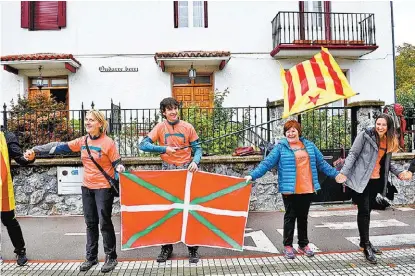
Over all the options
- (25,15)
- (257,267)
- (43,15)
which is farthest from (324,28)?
(257,267)

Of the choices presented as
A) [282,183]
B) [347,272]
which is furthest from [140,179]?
[347,272]

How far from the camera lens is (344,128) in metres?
8.34

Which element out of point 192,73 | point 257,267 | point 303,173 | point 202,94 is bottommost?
point 257,267

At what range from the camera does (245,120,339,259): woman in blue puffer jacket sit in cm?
473

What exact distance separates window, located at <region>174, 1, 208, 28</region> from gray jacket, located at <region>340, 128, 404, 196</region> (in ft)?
32.8

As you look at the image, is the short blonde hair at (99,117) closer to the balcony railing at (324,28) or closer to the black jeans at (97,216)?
the black jeans at (97,216)

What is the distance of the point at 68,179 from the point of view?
7660mm

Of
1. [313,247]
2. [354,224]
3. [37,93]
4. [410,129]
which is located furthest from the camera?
[37,93]

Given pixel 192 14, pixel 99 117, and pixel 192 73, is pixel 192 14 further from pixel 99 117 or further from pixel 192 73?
pixel 99 117

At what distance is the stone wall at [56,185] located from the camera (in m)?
7.64

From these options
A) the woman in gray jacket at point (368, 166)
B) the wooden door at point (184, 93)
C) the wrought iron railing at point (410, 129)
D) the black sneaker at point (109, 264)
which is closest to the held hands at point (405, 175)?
the woman in gray jacket at point (368, 166)

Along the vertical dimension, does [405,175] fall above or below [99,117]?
below

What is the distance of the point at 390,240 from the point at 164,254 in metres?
3.19

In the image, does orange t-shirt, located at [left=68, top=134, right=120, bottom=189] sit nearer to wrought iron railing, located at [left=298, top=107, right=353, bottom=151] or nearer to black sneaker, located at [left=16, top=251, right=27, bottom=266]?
black sneaker, located at [left=16, top=251, right=27, bottom=266]
